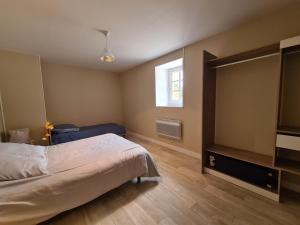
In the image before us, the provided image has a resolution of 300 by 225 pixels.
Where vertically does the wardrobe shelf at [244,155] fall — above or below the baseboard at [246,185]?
above

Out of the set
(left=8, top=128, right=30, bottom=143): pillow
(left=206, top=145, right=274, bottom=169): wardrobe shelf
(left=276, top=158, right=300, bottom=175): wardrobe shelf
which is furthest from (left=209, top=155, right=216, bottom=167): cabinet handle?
(left=8, top=128, right=30, bottom=143): pillow

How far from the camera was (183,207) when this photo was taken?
1.59 metres

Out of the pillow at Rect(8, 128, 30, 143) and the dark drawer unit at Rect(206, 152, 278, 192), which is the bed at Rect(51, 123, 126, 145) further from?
the dark drawer unit at Rect(206, 152, 278, 192)

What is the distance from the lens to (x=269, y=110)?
1911 millimetres

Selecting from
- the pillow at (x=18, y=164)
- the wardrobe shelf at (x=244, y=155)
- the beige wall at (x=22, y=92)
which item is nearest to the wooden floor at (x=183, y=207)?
the wardrobe shelf at (x=244, y=155)

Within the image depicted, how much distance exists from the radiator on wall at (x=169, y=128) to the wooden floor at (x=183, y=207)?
3.82ft

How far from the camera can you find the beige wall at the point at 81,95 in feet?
12.5

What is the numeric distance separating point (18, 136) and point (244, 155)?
403 centimetres

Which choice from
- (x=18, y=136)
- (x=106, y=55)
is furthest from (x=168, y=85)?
(x=18, y=136)

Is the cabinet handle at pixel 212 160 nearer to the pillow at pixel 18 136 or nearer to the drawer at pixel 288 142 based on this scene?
the drawer at pixel 288 142

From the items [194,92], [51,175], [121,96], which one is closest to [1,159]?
[51,175]

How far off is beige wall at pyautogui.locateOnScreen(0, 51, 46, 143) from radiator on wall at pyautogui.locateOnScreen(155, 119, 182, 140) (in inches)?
108

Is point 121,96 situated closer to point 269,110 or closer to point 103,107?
point 103,107

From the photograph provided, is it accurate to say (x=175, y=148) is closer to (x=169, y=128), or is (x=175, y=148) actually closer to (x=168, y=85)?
(x=169, y=128)
